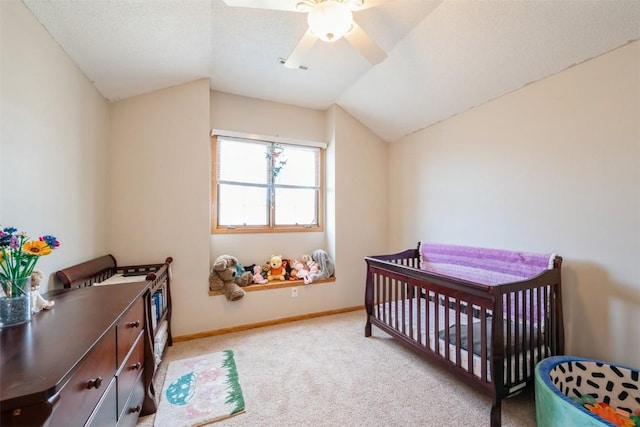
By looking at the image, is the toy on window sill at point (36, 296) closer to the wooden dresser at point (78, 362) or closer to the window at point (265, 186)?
the wooden dresser at point (78, 362)

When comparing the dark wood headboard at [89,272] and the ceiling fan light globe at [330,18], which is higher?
the ceiling fan light globe at [330,18]

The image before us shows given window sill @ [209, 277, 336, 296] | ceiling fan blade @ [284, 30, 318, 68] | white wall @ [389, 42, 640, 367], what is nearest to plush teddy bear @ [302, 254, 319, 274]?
window sill @ [209, 277, 336, 296]

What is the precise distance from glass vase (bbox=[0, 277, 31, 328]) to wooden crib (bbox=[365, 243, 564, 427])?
6.92 ft

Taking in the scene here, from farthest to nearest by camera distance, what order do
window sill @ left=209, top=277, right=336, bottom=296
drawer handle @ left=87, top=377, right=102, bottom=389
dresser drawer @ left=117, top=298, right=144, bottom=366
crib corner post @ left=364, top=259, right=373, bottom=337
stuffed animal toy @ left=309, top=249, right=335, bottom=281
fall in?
stuffed animal toy @ left=309, top=249, right=335, bottom=281, window sill @ left=209, top=277, right=336, bottom=296, crib corner post @ left=364, top=259, right=373, bottom=337, dresser drawer @ left=117, top=298, right=144, bottom=366, drawer handle @ left=87, top=377, right=102, bottom=389

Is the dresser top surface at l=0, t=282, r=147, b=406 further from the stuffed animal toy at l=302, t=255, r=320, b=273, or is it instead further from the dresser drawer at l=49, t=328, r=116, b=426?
the stuffed animal toy at l=302, t=255, r=320, b=273

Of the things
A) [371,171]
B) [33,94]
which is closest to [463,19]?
[371,171]

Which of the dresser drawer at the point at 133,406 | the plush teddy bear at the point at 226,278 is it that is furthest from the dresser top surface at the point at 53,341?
the plush teddy bear at the point at 226,278

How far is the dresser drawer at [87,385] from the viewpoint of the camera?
0.70 metres

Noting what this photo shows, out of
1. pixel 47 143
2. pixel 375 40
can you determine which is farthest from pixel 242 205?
pixel 375 40

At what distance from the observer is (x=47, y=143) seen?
60.1 inches

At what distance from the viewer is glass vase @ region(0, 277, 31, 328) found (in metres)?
0.94

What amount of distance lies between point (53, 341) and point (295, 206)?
2.61 metres

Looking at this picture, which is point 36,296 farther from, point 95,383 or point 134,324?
point 95,383

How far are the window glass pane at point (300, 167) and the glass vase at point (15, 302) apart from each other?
241 cm
